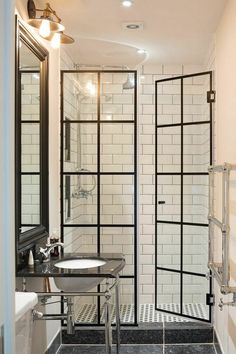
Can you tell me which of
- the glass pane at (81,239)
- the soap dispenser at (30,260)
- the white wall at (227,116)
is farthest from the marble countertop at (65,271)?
the glass pane at (81,239)

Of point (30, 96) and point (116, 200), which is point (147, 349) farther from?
point (30, 96)

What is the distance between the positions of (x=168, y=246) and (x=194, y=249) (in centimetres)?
25

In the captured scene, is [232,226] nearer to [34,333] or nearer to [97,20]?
[34,333]

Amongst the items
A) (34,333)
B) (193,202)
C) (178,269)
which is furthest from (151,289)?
(34,333)

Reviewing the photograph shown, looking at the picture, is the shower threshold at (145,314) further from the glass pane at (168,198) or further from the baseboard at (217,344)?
the glass pane at (168,198)

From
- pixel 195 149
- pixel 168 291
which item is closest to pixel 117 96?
pixel 195 149

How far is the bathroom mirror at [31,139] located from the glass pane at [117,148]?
2.61 feet

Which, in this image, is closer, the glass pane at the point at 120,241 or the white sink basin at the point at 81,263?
the white sink basin at the point at 81,263

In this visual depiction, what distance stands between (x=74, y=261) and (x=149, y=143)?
1865mm

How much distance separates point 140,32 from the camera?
10.9 feet

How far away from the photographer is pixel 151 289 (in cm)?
432

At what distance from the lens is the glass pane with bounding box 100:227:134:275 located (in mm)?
3715

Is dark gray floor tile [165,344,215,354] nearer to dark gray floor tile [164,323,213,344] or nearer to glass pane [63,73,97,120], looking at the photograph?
dark gray floor tile [164,323,213,344]

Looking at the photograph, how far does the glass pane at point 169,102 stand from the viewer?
12.8 feet
